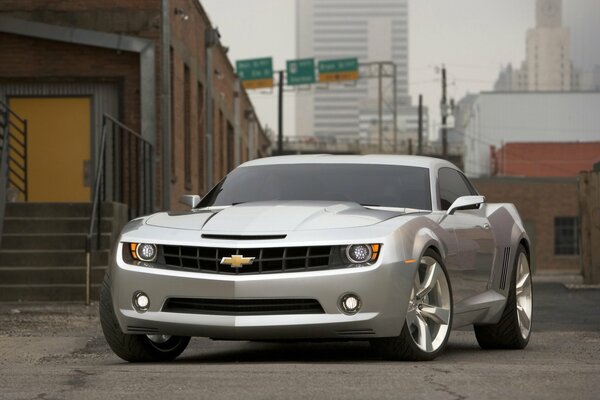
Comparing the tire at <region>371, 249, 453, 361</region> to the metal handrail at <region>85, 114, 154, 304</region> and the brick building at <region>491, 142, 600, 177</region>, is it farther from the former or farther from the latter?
the brick building at <region>491, 142, 600, 177</region>

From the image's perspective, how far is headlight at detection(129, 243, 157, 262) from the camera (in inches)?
347

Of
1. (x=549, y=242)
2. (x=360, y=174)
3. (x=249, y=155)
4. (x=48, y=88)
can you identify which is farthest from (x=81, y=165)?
(x=549, y=242)

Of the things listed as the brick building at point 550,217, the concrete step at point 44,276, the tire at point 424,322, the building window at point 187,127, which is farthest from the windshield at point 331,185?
the brick building at point 550,217

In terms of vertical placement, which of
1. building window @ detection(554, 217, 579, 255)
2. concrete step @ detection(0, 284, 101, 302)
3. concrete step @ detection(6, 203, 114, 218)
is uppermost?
concrete step @ detection(6, 203, 114, 218)

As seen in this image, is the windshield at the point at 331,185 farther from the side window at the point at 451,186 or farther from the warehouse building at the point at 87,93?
the warehouse building at the point at 87,93

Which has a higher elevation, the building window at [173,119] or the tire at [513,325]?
the building window at [173,119]

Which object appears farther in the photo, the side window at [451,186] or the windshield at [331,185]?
the side window at [451,186]

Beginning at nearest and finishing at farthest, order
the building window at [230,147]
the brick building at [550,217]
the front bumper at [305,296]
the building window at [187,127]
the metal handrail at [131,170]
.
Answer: the front bumper at [305,296]
the metal handrail at [131,170]
the building window at [187,127]
the building window at [230,147]
the brick building at [550,217]

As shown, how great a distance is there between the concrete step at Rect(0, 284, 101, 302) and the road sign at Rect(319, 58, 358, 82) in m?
86.0

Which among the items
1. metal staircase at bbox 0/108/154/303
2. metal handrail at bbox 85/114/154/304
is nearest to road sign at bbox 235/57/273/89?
metal handrail at bbox 85/114/154/304

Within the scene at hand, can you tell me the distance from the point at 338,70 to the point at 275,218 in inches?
3791

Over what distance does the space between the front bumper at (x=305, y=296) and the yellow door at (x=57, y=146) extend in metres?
16.7

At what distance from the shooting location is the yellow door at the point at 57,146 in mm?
24953

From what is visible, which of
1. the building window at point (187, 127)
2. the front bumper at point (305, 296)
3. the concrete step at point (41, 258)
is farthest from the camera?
the building window at point (187, 127)
